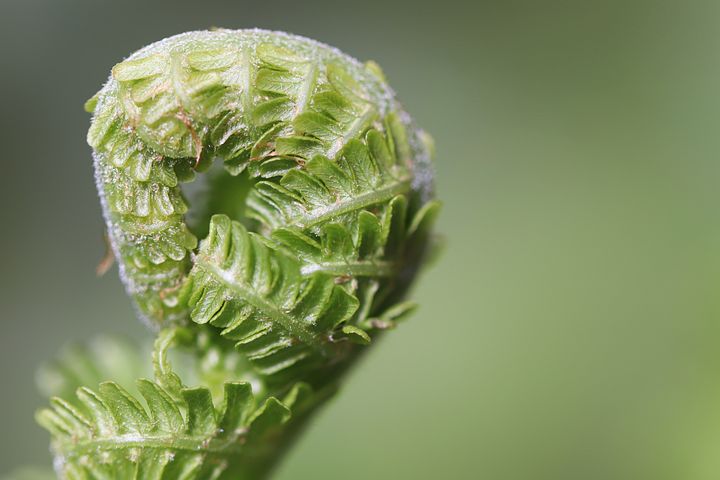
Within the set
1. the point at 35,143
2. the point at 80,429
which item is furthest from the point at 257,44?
the point at 35,143

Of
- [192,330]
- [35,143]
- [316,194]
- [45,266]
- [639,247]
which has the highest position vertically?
[639,247]

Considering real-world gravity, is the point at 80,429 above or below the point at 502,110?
below

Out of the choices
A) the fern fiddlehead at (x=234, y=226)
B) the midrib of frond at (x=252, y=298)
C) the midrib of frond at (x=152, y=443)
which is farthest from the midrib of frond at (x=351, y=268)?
the midrib of frond at (x=152, y=443)

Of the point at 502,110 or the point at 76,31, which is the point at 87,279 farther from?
the point at 502,110

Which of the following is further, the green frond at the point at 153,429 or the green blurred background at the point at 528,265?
the green blurred background at the point at 528,265

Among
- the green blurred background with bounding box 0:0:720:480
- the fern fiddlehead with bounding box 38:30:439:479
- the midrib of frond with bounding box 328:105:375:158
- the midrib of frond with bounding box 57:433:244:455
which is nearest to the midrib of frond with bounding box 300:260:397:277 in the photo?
the fern fiddlehead with bounding box 38:30:439:479

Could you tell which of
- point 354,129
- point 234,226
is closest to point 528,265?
point 354,129

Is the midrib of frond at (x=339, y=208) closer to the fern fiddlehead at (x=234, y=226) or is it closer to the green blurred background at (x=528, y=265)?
the fern fiddlehead at (x=234, y=226)
